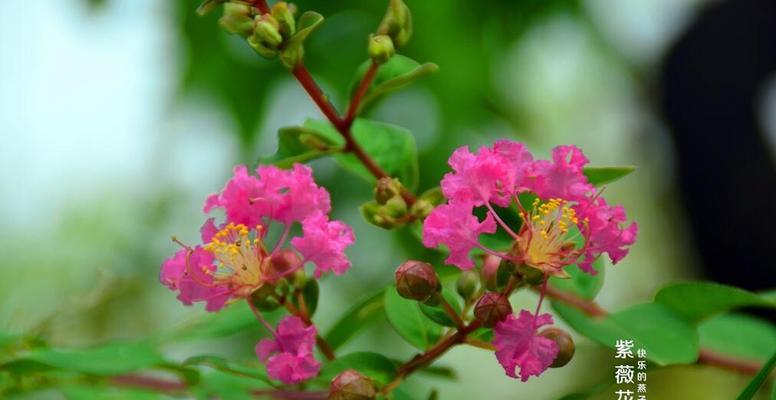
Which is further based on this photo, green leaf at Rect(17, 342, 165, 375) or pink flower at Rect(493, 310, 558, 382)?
green leaf at Rect(17, 342, 165, 375)

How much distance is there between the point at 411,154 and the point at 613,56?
1.54 metres

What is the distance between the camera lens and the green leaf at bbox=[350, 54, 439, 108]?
59cm

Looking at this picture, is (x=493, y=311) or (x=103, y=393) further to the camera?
(x=103, y=393)

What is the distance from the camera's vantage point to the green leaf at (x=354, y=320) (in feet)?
2.09

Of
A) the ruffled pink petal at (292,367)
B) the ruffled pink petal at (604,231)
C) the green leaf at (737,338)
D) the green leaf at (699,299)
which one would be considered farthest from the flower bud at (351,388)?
the green leaf at (737,338)

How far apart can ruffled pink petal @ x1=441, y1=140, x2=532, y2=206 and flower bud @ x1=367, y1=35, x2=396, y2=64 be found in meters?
0.08

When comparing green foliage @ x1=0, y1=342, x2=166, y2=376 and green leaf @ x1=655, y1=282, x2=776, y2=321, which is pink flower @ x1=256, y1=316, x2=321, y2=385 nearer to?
green foliage @ x1=0, y1=342, x2=166, y2=376

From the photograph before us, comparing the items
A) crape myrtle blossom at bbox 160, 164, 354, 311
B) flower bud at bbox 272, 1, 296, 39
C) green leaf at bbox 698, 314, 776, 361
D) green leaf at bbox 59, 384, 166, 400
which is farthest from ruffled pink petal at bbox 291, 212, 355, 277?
green leaf at bbox 698, 314, 776, 361

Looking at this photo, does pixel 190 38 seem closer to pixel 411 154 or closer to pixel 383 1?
pixel 383 1

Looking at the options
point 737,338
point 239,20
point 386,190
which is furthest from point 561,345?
point 737,338

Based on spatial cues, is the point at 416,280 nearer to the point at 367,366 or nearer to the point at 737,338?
the point at 367,366

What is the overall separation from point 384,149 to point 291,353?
191 millimetres

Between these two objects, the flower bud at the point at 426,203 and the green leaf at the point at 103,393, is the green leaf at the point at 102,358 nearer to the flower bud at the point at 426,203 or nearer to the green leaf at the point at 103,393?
the green leaf at the point at 103,393

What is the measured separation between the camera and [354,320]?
659mm
